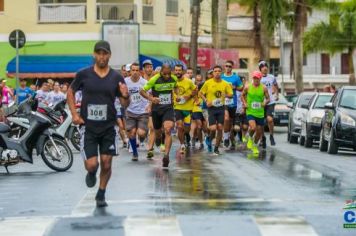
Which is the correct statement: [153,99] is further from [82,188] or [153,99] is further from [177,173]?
[82,188]

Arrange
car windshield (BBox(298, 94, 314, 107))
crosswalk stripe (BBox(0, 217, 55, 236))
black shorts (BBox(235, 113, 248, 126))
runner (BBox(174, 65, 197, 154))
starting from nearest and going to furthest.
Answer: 1. crosswalk stripe (BBox(0, 217, 55, 236))
2. runner (BBox(174, 65, 197, 154))
3. black shorts (BBox(235, 113, 248, 126))
4. car windshield (BBox(298, 94, 314, 107))

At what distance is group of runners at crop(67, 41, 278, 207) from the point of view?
40.4 ft

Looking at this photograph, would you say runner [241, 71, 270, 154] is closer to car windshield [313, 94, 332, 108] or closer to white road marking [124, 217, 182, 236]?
car windshield [313, 94, 332, 108]

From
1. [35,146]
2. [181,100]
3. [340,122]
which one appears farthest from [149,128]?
[340,122]

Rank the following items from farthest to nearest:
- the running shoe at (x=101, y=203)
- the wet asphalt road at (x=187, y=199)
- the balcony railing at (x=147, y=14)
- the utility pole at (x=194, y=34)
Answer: the balcony railing at (x=147, y=14) → the utility pole at (x=194, y=34) → the running shoe at (x=101, y=203) → the wet asphalt road at (x=187, y=199)

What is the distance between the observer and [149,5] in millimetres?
50938

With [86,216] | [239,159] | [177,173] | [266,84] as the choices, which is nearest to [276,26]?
[266,84]

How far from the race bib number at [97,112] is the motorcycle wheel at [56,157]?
5431mm

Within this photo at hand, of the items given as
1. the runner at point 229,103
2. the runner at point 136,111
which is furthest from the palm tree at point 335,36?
the runner at point 136,111

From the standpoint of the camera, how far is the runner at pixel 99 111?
12.2 meters

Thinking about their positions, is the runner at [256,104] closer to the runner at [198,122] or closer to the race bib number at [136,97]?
the runner at [198,122]

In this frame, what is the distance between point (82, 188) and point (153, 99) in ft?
15.7

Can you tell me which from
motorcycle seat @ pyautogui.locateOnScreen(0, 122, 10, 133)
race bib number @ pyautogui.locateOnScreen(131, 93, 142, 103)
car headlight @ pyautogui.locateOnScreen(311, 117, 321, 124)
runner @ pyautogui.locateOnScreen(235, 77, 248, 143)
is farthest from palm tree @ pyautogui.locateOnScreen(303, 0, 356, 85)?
motorcycle seat @ pyautogui.locateOnScreen(0, 122, 10, 133)

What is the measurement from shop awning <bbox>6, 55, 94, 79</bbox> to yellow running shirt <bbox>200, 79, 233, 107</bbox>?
26.0m
